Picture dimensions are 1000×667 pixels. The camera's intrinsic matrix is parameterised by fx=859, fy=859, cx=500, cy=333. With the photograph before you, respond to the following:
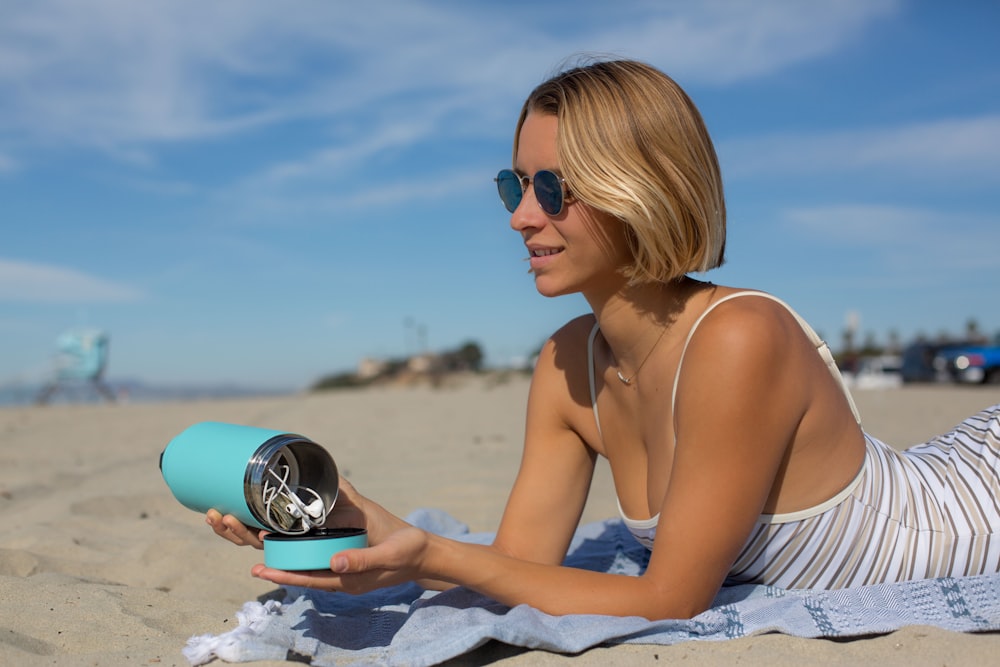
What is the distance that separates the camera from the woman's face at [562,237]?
1.93 meters

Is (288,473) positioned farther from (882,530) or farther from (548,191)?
(882,530)

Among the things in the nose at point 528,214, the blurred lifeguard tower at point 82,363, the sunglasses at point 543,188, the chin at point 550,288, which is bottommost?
the blurred lifeguard tower at point 82,363

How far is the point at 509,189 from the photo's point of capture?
6.95 ft

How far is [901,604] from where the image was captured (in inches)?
77.2

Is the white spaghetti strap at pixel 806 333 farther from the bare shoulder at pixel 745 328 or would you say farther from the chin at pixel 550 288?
the chin at pixel 550 288

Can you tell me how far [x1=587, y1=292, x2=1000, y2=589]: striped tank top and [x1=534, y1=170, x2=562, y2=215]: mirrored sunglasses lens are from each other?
0.65 m

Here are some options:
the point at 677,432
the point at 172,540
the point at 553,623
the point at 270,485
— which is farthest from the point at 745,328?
the point at 172,540

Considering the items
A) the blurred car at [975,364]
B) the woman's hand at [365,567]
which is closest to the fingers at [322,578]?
the woman's hand at [365,567]

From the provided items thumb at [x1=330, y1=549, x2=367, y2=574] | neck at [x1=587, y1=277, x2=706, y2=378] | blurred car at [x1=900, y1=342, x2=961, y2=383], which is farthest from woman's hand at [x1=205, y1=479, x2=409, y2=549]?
blurred car at [x1=900, y1=342, x2=961, y2=383]

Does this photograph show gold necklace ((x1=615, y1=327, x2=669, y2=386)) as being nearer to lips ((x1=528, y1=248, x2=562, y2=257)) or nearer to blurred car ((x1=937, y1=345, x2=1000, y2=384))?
lips ((x1=528, y1=248, x2=562, y2=257))

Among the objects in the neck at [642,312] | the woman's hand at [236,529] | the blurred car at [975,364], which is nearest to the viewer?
the woman's hand at [236,529]

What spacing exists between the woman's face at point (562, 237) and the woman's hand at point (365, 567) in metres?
0.68

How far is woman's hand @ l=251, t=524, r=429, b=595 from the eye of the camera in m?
1.57

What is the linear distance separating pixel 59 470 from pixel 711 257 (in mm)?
4641
